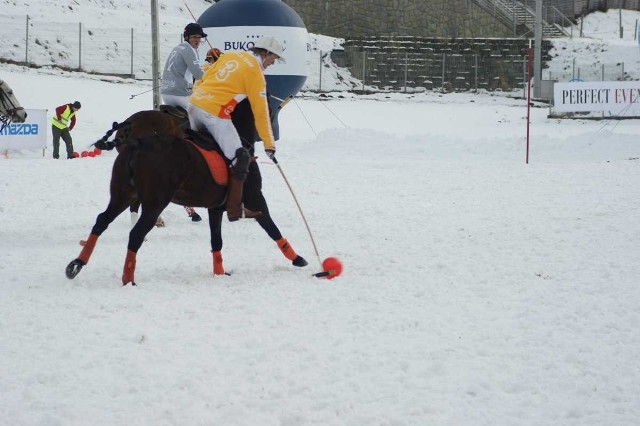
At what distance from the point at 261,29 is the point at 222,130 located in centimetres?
807

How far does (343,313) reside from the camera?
6578mm

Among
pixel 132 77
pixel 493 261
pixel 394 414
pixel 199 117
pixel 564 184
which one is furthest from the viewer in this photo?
pixel 132 77

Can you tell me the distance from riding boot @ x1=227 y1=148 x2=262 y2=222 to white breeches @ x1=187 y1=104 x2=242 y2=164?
8 centimetres

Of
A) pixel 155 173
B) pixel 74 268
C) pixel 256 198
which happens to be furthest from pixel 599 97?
pixel 74 268

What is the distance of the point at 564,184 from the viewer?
49.1 ft

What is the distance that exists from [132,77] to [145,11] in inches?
407

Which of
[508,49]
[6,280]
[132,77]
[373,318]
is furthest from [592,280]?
[508,49]

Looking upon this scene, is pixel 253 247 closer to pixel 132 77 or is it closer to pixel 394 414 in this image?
pixel 394 414

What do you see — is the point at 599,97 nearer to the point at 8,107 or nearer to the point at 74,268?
the point at 8,107

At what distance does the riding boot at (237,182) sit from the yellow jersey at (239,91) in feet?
0.89

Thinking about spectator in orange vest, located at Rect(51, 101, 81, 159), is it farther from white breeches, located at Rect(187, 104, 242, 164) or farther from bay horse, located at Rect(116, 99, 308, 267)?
white breeches, located at Rect(187, 104, 242, 164)

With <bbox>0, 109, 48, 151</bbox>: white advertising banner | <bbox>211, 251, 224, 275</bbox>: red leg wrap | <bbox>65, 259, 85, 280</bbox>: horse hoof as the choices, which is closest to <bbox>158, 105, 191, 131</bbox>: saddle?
<bbox>211, 251, 224, 275</bbox>: red leg wrap

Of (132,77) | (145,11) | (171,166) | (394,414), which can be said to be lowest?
(394,414)

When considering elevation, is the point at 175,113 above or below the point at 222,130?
above
